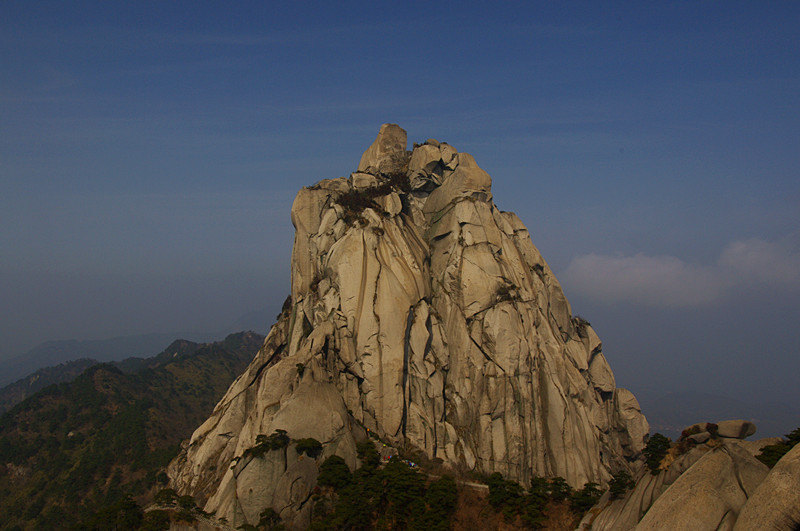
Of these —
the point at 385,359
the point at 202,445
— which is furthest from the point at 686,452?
the point at 202,445

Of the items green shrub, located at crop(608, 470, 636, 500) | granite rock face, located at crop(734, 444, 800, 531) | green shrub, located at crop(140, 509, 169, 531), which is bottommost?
green shrub, located at crop(140, 509, 169, 531)

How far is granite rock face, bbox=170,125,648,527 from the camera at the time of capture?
4942 cm

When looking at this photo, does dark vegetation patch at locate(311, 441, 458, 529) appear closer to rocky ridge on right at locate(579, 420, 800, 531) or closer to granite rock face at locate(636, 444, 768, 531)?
rocky ridge on right at locate(579, 420, 800, 531)

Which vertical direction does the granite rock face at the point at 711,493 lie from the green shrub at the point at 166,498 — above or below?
above

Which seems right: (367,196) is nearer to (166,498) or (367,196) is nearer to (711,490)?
(166,498)

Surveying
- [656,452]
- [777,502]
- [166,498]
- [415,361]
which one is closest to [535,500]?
[656,452]

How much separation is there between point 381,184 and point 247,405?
110 ft

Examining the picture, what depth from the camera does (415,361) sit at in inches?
2126

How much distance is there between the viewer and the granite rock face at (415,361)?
162 feet

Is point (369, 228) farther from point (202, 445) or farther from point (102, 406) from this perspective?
point (102, 406)

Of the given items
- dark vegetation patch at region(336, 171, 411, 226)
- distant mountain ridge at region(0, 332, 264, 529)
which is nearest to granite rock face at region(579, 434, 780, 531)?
dark vegetation patch at region(336, 171, 411, 226)

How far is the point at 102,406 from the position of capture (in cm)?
11594

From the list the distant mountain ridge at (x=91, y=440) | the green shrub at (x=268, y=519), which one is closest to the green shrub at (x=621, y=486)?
the green shrub at (x=268, y=519)

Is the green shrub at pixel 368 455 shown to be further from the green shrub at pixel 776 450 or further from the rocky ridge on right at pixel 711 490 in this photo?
the green shrub at pixel 776 450
